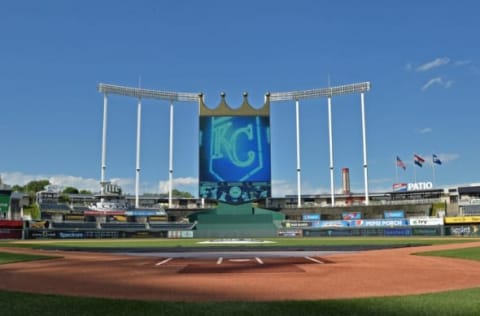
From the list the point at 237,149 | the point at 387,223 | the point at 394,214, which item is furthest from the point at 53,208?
the point at 394,214

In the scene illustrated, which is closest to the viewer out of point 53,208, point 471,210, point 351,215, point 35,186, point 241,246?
point 241,246

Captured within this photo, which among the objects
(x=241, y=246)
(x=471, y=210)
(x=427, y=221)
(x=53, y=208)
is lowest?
(x=241, y=246)

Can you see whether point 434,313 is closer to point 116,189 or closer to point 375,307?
point 375,307

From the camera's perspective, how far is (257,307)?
9.34 m

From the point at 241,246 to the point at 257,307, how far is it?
2968 cm

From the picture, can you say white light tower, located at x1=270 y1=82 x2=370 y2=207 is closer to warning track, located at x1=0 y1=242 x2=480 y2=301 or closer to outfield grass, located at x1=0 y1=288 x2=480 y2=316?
warning track, located at x1=0 y1=242 x2=480 y2=301

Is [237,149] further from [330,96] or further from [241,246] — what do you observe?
[241,246]

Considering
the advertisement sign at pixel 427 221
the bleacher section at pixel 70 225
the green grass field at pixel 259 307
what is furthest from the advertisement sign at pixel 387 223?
the green grass field at pixel 259 307

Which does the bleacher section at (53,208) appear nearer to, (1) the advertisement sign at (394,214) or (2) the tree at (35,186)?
(1) the advertisement sign at (394,214)

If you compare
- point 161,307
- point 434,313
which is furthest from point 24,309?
point 434,313

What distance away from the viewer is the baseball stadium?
10453mm

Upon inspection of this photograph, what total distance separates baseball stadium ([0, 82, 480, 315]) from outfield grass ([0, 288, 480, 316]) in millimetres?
44

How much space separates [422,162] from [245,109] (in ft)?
141

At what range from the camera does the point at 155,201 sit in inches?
4815
